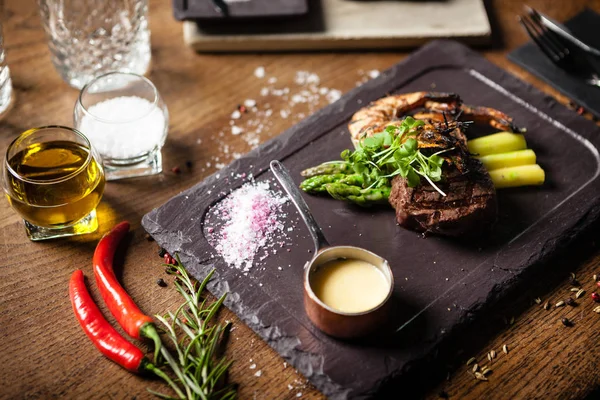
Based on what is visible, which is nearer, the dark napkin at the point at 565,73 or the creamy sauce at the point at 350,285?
the creamy sauce at the point at 350,285

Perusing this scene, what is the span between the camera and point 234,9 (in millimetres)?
4047

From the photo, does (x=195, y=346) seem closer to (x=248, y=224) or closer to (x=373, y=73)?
(x=248, y=224)

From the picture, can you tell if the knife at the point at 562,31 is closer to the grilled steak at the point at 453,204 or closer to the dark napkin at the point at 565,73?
the dark napkin at the point at 565,73

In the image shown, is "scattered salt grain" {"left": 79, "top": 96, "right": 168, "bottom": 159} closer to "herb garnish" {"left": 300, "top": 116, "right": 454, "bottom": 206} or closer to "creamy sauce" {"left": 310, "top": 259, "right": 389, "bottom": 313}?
"herb garnish" {"left": 300, "top": 116, "right": 454, "bottom": 206}

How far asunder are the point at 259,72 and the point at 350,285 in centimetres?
176

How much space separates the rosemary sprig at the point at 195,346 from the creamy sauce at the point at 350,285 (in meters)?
0.45

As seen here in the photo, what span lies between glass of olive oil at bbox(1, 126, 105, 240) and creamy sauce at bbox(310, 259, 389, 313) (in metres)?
1.08

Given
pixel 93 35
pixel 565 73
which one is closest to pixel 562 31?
pixel 565 73

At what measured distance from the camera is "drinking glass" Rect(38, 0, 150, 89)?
147 inches

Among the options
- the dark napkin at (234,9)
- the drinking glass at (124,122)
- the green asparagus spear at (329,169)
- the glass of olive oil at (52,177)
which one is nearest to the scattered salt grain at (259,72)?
the dark napkin at (234,9)

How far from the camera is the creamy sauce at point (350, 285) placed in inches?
106

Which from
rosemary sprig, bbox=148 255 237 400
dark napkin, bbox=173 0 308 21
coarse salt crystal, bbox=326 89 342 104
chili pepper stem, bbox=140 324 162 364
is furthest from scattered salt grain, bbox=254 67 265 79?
chili pepper stem, bbox=140 324 162 364

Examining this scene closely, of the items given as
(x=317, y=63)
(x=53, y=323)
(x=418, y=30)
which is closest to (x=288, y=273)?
(x=53, y=323)

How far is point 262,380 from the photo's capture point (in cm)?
278
